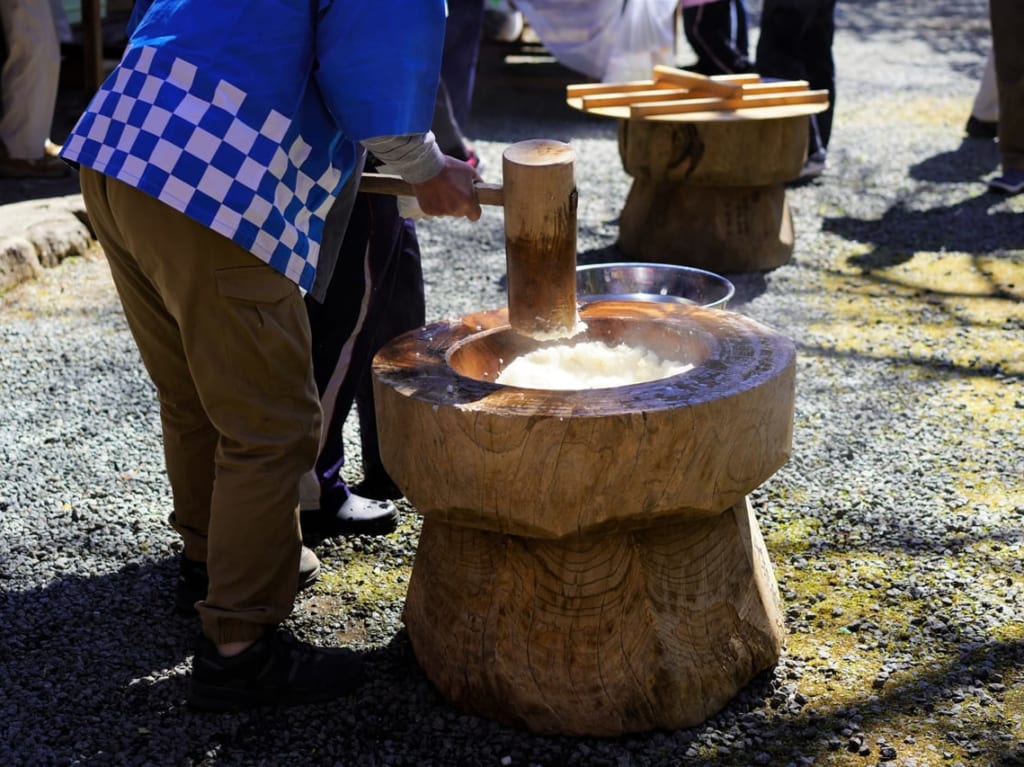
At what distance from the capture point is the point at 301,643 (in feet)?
8.09

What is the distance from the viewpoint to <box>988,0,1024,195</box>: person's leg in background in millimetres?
5723

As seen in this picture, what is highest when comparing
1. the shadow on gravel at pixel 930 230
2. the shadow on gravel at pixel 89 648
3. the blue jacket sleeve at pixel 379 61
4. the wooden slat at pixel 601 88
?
the blue jacket sleeve at pixel 379 61

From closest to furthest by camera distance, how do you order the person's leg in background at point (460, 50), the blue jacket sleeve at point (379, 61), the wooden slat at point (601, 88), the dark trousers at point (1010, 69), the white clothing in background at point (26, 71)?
1. the blue jacket sleeve at point (379, 61)
2. the wooden slat at point (601, 88)
3. the dark trousers at point (1010, 69)
4. the person's leg in background at point (460, 50)
5. the white clothing in background at point (26, 71)

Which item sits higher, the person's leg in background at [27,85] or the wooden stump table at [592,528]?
the person's leg in background at [27,85]

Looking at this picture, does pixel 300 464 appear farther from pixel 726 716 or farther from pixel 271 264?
pixel 726 716

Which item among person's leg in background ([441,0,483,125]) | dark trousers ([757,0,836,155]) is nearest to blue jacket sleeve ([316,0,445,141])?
person's leg in background ([441,0,483,125])

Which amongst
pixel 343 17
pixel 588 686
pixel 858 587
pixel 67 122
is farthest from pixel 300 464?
pixel 67 122

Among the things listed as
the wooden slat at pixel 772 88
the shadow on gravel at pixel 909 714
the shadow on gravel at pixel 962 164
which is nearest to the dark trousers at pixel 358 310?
the shadow on gravel at pixel 909 714

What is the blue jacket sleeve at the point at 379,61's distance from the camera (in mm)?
1992

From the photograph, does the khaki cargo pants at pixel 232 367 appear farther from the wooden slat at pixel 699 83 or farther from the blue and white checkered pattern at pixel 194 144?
the wooden slat at pixel 699 83

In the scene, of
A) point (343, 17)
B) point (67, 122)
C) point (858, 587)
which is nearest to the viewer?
point (343, 17)

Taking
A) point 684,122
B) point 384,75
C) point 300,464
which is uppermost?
point 384,75

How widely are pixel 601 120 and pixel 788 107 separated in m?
3.32

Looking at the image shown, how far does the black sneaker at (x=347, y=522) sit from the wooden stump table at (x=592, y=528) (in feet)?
1.89
